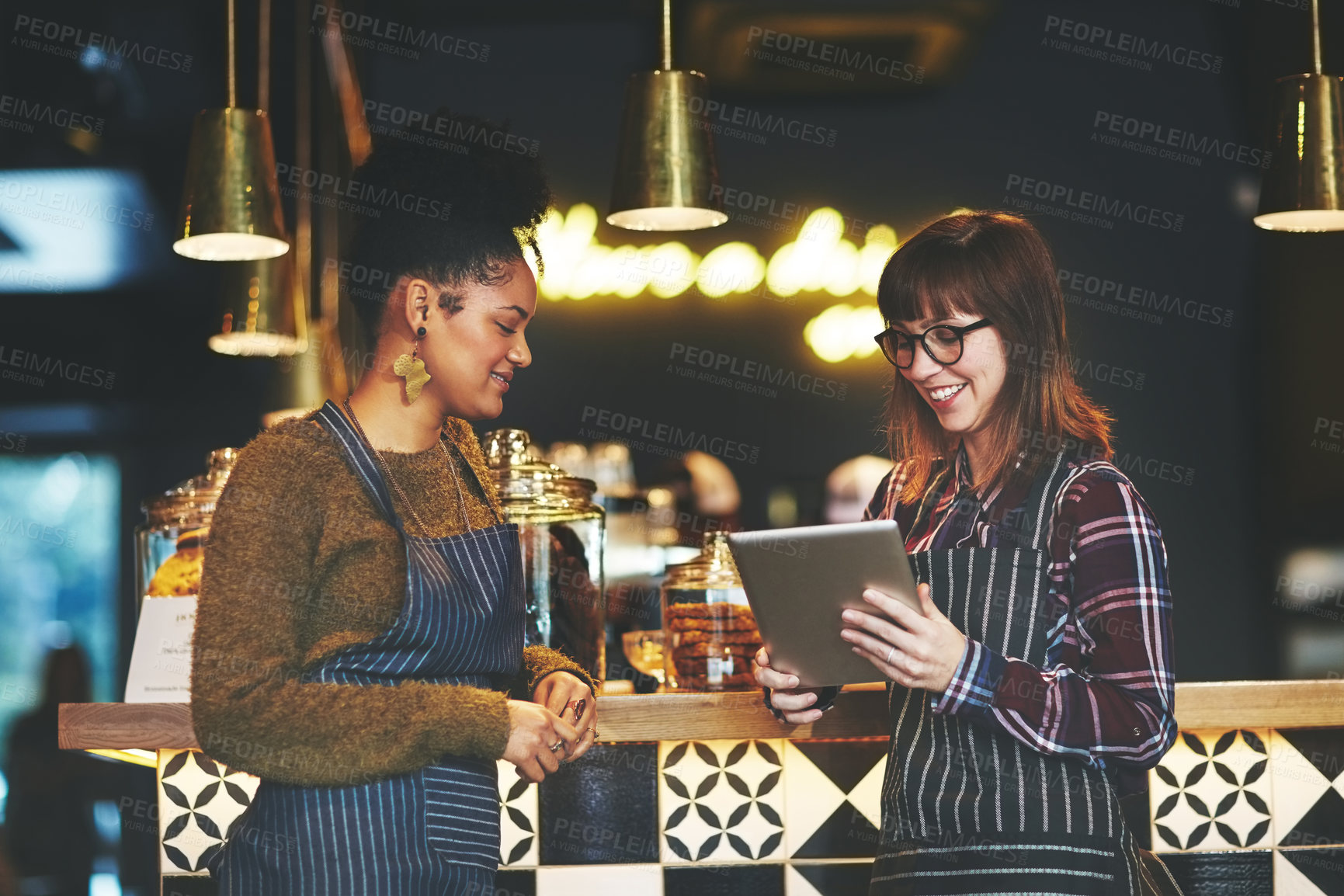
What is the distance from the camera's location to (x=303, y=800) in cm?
156

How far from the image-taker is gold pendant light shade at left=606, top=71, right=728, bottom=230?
221cm

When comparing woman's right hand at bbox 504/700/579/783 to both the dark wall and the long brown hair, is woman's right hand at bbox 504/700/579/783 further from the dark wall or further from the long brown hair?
the dark wall

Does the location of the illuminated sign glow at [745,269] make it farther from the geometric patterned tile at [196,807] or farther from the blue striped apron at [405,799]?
the blue striped apron at [405,799]

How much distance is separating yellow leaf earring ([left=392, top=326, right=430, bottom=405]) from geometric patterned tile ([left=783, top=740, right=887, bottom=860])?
40.2 inches

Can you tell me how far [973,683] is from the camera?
161 cm

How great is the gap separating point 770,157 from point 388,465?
14.4 feet

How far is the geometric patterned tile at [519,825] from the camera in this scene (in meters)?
2.29

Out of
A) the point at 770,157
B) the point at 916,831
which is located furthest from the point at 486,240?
the point at 770,157

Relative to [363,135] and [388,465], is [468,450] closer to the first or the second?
[388,465]

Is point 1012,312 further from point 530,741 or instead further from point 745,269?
point 745,269

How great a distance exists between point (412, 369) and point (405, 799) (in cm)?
54

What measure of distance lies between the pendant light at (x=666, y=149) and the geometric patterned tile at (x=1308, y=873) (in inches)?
60.1

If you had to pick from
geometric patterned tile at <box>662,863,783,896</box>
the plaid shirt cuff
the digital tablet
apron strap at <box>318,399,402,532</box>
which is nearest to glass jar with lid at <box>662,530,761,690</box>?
geometric patterned tile at <box>662,863,783,896</box>

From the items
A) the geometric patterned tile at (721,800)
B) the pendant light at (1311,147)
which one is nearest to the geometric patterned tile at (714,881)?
the geometric patterned tile at (721,800)
